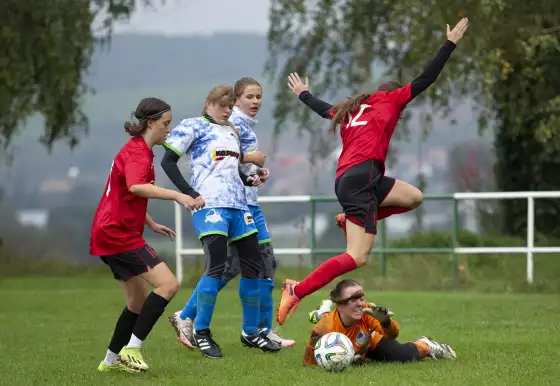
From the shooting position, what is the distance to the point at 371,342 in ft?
27.1

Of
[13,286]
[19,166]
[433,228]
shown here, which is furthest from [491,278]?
[19,166]

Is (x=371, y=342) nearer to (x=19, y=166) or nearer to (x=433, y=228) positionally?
(x=433, y=228)

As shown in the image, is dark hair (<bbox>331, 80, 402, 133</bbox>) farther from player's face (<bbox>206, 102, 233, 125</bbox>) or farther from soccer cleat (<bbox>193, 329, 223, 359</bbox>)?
soccer cleat (<bbox>193, 329, 223, 359</bbox>)

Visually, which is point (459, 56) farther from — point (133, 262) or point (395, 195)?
point (133, 262)

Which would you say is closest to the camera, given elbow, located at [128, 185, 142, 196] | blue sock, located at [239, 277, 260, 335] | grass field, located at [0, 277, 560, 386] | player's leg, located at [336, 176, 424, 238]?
grass field, located at [0, 277, 560, 386]

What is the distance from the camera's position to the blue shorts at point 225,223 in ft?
29.9

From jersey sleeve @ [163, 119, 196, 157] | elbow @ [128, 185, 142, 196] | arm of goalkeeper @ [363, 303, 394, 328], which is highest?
jersey sleeve @ [163, 119, 196, 157]

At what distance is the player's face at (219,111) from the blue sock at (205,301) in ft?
3.88

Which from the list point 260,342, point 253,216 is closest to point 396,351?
point 260,342

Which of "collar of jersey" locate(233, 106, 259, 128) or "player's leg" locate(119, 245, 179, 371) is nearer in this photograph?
"player's leg" locate(119, 245, 179, 371)

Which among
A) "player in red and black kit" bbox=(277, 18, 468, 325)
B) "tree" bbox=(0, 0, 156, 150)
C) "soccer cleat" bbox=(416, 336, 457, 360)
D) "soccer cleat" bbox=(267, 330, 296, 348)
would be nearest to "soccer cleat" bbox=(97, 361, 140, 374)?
"player in red and black kit" bbox=(277, 18, 468, 325)

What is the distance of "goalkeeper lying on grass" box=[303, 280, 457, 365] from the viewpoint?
26.5ft

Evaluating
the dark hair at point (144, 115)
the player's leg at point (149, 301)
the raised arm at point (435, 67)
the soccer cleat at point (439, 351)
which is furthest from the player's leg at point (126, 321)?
the raised arm at point (435, 67)

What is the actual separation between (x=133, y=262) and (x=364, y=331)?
158 cm
